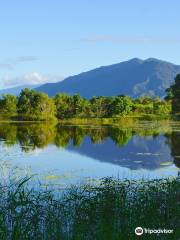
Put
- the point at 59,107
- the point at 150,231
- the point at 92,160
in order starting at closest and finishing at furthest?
the point at 150,231
the point at 92,160
the point at 59,107

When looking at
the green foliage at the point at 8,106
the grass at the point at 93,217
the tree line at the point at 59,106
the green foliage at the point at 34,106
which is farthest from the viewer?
the green foliage at the point at 8,106

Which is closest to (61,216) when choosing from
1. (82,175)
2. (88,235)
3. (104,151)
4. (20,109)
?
(88,235)

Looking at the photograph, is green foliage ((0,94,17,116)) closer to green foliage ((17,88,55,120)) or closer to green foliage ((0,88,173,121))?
green foliage ((0,88,173,121))

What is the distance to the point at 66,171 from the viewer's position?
26406 millimetres

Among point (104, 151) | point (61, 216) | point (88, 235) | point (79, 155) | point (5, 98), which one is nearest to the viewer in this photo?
point (88, 235)

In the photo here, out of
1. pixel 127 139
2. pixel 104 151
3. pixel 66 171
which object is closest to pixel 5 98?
pixel 127 139

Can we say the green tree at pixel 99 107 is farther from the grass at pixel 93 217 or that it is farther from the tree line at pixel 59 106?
the grass at pixel 93 217

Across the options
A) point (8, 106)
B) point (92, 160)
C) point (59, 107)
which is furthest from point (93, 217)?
point (59, 107)

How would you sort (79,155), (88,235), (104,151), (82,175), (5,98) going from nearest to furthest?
(88,235) → (82,175) → (79,155) → (104,151) → (5,98)

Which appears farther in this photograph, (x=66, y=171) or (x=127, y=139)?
(x=127, y=139)

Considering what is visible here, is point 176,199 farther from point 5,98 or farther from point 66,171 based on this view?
point 5,98

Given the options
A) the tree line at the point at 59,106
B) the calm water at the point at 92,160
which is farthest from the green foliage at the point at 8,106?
the calm water at the point at 92,160

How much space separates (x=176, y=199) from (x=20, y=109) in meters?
111

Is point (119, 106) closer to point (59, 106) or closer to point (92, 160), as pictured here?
point (59, 106)
